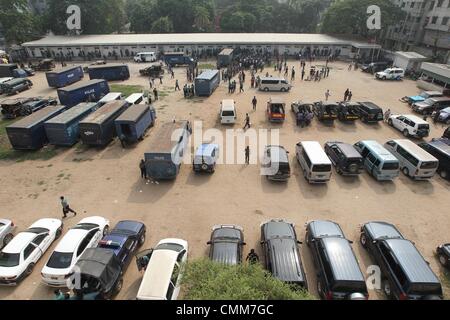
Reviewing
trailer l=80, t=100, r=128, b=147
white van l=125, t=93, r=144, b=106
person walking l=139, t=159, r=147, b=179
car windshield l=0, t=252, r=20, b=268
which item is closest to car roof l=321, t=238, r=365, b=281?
person walking l=139, t=159, r=147, b=179

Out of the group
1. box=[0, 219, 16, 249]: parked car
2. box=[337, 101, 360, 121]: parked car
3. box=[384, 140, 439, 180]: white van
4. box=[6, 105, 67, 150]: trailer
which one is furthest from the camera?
box=[337, 101, 360, 121]: parked car

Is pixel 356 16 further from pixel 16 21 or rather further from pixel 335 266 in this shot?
pixel 16 21

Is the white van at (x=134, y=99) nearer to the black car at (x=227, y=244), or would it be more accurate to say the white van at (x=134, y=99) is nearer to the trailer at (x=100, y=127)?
the trailer at (x=100, y=127)

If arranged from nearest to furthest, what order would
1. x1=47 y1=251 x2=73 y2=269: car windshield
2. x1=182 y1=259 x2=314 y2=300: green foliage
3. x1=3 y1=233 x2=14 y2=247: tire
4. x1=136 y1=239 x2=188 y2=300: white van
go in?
x1=182 y1=259 x2=314 y2=300: green foliage < x1=136 y1=239 x2=188 y2=300: white van < x1=47 y1=251 x2=73 y2=269: car windshield < x1=3 y1=233 x2=14 y2=247: tire

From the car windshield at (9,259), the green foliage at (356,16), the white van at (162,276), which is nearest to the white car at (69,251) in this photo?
the car windshield at (9,259)

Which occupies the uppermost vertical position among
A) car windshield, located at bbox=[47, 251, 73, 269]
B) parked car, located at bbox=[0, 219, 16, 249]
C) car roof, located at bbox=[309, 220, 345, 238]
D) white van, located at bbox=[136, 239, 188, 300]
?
white van, located at bbox=[136, 239, 188, 300]

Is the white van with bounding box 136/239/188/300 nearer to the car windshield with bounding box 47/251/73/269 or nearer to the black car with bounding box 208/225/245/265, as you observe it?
the black car with bounding box 208/225/245/265

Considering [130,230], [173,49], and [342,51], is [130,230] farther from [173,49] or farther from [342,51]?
[342,51]
